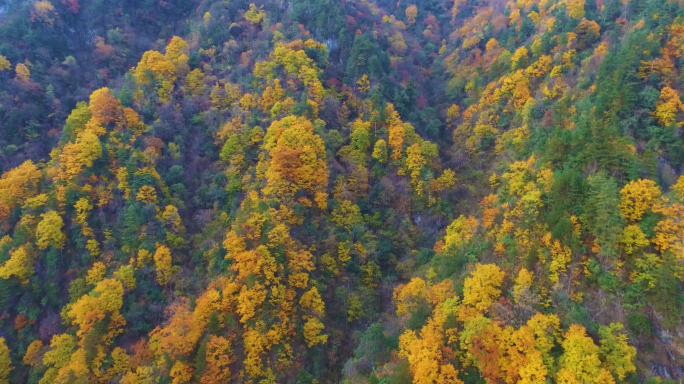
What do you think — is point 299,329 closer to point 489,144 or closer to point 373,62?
point 489,144

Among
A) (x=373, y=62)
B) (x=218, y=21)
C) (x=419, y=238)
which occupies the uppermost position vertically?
(x=218, y=21)

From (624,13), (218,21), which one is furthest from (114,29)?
(624,13)

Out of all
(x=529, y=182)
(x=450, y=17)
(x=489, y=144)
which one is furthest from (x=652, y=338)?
(x=450, y=17)

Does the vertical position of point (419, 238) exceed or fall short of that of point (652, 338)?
it falls short

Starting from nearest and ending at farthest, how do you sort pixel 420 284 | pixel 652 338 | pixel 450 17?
pixel 652 338 → pixel 420 284 → pixel 450 17

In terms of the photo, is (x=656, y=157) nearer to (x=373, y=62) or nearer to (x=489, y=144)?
(x=489, y=144)

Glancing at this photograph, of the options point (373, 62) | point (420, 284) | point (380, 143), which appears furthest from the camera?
point (373, 62)

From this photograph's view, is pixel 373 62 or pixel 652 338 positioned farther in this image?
pixel 373 62
